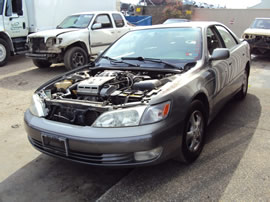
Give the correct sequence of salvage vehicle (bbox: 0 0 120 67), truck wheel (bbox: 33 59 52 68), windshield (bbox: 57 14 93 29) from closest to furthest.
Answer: windshield (bbox: 57 14 93 29) < truck wheel (bbox: 33 59 52 68) < salvage vehicle (bbox: 0 0 120 67)

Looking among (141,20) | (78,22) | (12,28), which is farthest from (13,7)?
(141,20)

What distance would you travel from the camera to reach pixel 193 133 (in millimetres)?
3021

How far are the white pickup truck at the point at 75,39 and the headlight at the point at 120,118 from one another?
19.5 feet

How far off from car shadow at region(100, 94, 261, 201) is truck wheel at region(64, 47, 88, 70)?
5509 millimetres

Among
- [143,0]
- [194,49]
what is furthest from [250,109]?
[143,0]

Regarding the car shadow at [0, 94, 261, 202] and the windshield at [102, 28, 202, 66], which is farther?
the windshield at [102, 28, 202, 66]

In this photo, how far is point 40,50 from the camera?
826 cm

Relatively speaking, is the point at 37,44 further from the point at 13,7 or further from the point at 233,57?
the point at 233,57

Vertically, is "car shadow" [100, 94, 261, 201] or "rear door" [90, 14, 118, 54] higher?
"rear door" [90, 14, 118, 54]

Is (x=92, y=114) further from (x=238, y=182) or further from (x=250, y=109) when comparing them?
(x=250, y=109)

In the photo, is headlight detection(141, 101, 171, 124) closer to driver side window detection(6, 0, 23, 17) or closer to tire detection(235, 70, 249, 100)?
tire detection(235, 70, 249, 100)

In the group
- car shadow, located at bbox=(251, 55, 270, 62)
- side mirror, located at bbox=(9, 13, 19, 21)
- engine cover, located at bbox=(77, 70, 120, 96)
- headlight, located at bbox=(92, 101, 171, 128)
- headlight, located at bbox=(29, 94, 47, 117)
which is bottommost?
car shadow, located at bbox=(251, 55, 270, 62)

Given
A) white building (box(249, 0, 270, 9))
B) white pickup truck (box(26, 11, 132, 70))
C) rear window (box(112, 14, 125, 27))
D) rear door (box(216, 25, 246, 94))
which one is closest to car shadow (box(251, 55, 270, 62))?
rear window (box(112, 14, 125, 27))

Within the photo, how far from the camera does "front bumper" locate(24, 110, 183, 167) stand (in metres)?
2.42
